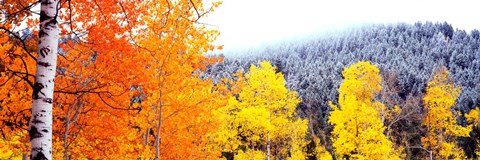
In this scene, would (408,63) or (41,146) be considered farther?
(408,63)

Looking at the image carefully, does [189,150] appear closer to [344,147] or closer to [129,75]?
[129,75]

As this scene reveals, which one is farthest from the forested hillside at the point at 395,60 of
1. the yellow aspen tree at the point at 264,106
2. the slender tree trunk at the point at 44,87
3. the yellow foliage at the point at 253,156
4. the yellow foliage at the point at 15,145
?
the slender tree trunk at the point at 44,87

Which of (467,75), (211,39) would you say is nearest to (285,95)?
(211,39)

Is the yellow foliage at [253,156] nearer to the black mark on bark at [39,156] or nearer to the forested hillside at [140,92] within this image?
the forested hillside at [140,92]

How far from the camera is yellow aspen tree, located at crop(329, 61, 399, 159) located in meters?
18.8

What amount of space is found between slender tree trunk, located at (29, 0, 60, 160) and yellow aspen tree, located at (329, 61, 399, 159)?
17.0 m

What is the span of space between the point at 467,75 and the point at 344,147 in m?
115

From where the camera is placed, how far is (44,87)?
338 cm

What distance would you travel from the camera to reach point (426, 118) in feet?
72.9

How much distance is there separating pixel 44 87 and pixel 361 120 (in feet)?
58.7

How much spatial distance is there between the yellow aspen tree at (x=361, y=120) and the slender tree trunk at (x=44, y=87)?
55.7 feet

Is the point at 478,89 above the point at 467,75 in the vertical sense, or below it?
below

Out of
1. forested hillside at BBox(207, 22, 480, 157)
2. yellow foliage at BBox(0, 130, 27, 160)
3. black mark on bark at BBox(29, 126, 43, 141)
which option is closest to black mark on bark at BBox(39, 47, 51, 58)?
black mark on bark at BBox(29, 126, 43, 141)

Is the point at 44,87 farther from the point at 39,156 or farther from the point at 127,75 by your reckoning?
the point at 127,75
